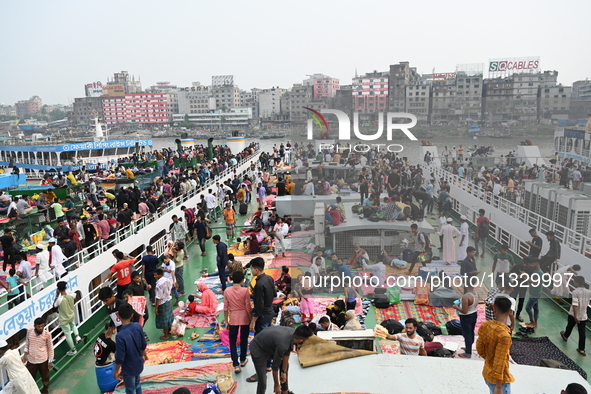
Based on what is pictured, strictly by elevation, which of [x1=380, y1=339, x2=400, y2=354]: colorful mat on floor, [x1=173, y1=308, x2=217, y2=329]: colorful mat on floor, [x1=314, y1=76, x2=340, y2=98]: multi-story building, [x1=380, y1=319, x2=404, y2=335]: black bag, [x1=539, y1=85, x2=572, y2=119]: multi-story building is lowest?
[x1=173, y1=308, x2=217, y2=329]: colorful mat on floor

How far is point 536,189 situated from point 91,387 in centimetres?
804

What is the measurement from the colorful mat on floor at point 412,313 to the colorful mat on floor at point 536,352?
3.92 feet

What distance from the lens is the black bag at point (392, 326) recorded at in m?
6.59

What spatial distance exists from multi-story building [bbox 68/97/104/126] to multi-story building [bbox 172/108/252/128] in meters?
43.0

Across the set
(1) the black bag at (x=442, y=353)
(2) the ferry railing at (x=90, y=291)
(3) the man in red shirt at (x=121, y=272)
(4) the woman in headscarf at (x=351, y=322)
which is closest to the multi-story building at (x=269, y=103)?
(2) the ferry railing at (x=90, y=291)

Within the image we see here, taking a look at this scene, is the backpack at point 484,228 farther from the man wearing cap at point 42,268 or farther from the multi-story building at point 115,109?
the multi-story building at point 115,109

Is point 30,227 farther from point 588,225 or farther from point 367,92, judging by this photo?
point 588,225

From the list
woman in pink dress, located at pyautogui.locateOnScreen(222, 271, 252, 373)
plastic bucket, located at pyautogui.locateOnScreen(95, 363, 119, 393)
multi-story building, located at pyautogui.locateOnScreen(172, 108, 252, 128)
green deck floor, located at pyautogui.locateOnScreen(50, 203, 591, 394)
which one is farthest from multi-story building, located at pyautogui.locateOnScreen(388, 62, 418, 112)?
multi-story building, located at pyautogui.locateOnScreen(172, 108, 252, 128)

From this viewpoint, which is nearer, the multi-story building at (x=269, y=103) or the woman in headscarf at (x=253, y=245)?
the woman in headscarf at (x=253, y=245)

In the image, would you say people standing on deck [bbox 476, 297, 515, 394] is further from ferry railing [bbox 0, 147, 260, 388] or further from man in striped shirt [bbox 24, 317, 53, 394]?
ferry railing [bbox 0, 147, 260, 388]

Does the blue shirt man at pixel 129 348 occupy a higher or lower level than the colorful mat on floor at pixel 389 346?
higher

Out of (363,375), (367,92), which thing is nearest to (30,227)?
(367,92)

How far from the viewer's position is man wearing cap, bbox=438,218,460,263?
687 centimetres

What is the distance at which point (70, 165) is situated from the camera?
107ft
